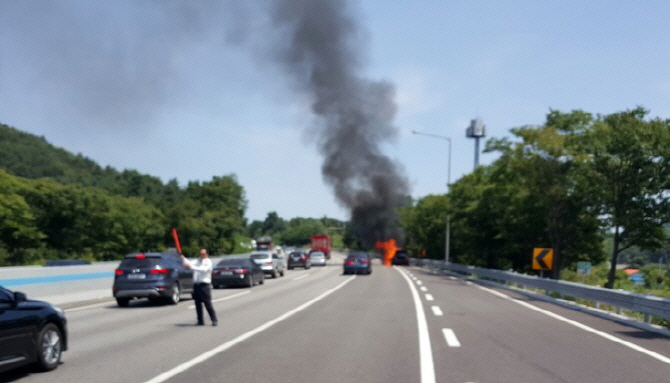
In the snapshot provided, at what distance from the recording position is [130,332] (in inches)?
512

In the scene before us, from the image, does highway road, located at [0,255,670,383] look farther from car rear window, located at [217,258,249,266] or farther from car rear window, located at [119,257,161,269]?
car rear window, located at [217,258,249,266]

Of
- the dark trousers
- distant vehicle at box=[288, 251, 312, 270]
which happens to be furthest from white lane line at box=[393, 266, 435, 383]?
distant vehicle at box=[288, 251, 312, 270]

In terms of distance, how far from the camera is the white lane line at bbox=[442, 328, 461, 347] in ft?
37.1

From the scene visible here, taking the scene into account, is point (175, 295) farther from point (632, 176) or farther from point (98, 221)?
point (98, 221)

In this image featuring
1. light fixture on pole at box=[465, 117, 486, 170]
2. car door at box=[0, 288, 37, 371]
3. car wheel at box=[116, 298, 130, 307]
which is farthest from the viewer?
light fixture on pole at box=[465, 117, 486, 170]

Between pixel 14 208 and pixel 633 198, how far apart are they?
56.6 meters

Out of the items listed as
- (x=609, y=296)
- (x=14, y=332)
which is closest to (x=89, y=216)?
(x=609, y=296)

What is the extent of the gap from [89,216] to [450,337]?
7258 centimetres

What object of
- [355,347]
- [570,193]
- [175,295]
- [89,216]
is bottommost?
[175,295]

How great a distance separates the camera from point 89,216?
7769cm

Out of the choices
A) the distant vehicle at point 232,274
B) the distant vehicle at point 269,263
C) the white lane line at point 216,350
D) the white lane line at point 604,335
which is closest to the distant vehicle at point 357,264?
the distant vehicle at point 269,263

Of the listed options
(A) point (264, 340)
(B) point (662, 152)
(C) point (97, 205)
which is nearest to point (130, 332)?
(A) point (264, 340)

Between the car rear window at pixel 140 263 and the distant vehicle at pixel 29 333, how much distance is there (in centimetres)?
1071

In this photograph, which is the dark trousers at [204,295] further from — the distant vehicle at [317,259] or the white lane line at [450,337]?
the distant vehicle at [317,259]
